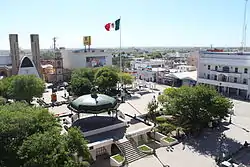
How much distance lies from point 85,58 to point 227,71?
43301 mm

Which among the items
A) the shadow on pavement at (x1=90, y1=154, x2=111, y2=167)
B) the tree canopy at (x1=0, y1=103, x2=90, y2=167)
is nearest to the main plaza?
the shadow on pavement at (x1=90, y1=154, x2=111, y2=167)

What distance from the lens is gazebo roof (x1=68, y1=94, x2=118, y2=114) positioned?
84.0ft

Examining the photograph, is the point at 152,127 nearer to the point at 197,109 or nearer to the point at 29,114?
the point at 197,109

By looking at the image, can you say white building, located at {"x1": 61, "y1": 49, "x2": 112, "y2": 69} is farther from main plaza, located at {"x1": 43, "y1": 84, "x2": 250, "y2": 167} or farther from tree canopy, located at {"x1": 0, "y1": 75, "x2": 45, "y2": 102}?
main plaza, located at {"x1": 43, "y1": 84, "x2": 250, "y2": 167}

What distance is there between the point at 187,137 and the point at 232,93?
3043 cm

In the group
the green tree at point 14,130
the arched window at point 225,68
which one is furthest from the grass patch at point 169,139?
the arched window at point 225,68

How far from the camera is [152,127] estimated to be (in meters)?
27.7

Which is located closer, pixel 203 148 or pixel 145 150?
pixel 145 150

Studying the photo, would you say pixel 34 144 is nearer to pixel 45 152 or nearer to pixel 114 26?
pixel 45 152

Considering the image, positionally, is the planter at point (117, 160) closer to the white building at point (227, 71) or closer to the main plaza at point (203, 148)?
the main plaza at point (203, 148)

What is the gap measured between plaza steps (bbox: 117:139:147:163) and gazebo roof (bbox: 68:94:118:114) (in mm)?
4682

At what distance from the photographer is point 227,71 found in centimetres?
5088

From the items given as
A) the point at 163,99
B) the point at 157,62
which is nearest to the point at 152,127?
the point at 163,99

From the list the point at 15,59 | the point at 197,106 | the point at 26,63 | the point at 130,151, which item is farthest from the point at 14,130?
the point at 15,59
